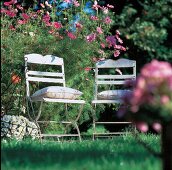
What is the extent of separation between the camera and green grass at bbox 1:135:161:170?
338 centimetres

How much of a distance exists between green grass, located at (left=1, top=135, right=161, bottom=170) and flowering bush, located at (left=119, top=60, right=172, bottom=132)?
0.54m

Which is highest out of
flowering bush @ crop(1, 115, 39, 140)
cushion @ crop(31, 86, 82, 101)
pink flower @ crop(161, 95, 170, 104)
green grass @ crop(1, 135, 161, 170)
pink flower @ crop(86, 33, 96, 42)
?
pink flower @ crop(86, 33, 96, 42)

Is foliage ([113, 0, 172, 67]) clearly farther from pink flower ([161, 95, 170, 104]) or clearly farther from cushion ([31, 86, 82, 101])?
pink flower ([161, 95, 170, 104])

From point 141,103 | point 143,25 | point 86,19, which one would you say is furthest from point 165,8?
point 141,103

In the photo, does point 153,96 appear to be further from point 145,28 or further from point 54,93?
point 145,28

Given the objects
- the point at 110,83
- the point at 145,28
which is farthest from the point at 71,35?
the point at 145,28

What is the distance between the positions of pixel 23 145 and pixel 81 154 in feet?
2.44

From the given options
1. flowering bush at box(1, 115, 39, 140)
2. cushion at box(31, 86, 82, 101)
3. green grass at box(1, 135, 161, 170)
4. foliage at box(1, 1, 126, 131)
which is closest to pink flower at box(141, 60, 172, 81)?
green grass at box(1, 135, 161, 170)

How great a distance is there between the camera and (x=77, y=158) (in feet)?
12.5

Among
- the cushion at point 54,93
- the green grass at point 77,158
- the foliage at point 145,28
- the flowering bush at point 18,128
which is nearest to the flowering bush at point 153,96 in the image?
the green grass at point 77,158

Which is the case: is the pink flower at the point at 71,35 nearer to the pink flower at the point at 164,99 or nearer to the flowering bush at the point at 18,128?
the flowering bush at the point at 18,128

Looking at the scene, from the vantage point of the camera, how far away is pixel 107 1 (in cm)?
1042

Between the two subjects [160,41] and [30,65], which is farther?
[160,41]

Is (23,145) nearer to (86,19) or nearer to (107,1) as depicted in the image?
(86,19)
